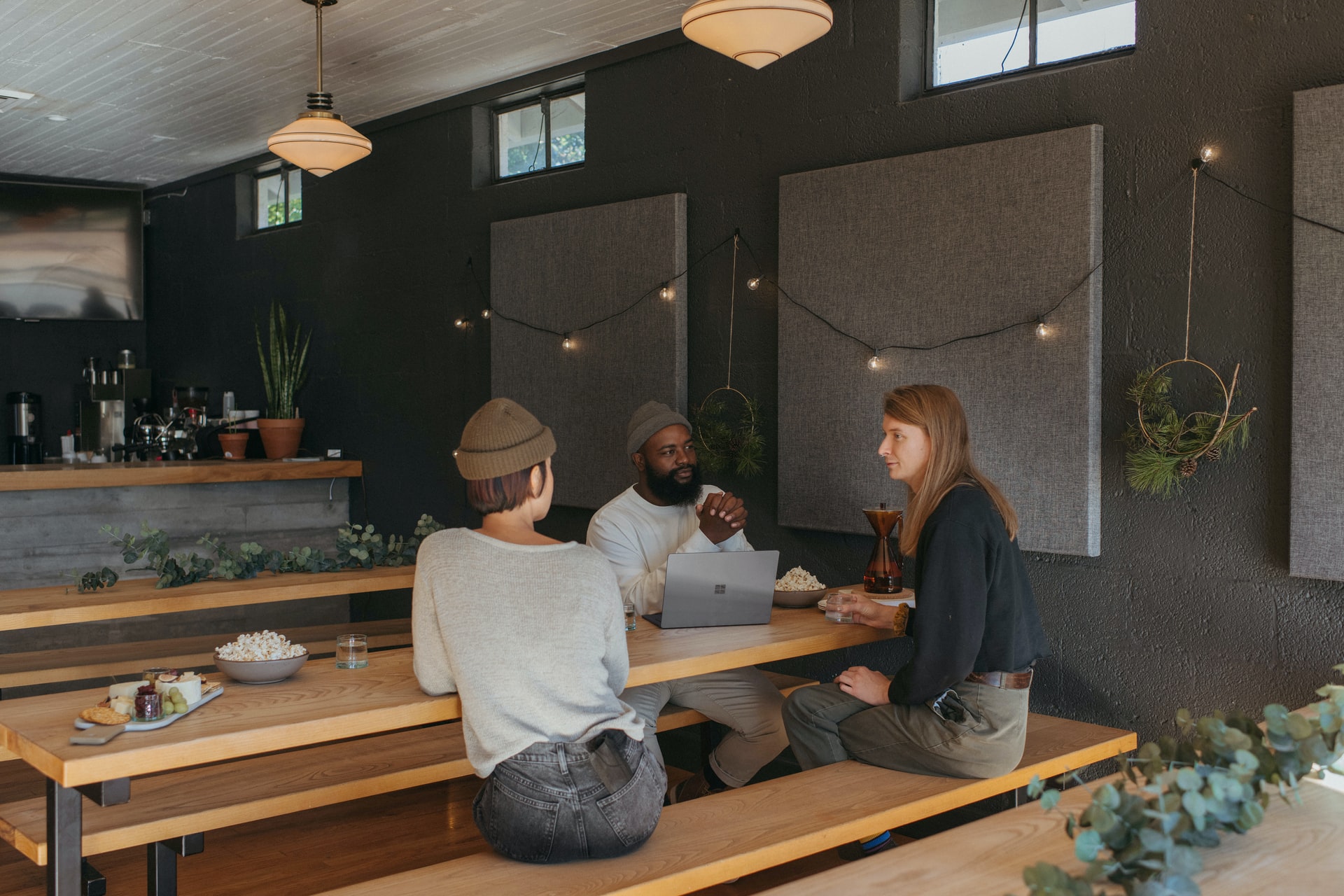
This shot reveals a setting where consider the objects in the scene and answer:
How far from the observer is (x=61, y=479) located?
5.26 metres

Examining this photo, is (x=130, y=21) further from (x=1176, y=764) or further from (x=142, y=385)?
(x=1176, y=764)

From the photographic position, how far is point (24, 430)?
7.73 metres

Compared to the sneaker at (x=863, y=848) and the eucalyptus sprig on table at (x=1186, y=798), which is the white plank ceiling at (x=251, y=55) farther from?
the eucalyptus sprig on table at (x=1186, y=798)

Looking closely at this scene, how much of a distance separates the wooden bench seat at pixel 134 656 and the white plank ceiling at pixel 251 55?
2421 millimetres

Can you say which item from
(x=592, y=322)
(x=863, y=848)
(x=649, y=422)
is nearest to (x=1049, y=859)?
(x=863, y=848)

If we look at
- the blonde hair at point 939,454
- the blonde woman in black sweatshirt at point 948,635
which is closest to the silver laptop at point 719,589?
the blonde woman in black sweatshirt at point 948,635

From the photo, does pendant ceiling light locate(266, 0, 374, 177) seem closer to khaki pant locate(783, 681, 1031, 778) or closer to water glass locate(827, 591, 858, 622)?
water glass locate(827, 591, 858, 622)

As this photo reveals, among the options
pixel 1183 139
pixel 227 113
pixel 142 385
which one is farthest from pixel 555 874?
pixel 142 385

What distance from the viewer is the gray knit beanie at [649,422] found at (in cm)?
387

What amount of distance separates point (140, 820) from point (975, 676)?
1.98 m

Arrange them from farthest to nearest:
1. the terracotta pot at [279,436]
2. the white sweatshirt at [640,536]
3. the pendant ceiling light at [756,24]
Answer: the terracotta pot at [279,436] < the white sweatshirt at [640,536] < the pendant ceiling light at [756,24]

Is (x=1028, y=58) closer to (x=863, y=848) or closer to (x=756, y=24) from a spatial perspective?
(x=756, y=24)

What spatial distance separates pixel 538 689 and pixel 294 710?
52 cm

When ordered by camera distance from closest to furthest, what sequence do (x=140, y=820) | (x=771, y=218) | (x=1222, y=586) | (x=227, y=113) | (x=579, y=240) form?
(x=140, y=820) → (x=1222, y=586) → (x=771, y=218) → (x=579, y=240) → (x=227, y=113)
